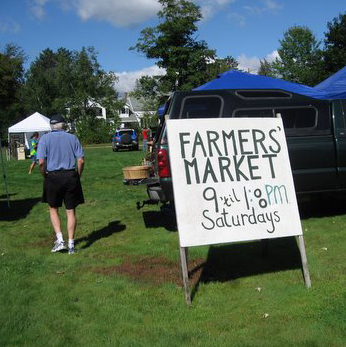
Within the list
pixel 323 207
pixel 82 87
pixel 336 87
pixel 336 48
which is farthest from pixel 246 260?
pixel 82 87

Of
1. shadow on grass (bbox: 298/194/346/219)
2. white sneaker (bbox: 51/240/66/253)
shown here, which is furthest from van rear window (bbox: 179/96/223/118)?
white sneaker (bbox: 51/240/66/253)

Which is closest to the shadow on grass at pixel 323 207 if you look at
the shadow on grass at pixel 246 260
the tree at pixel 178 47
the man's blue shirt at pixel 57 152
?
the shadow on grass at pixel 246 260

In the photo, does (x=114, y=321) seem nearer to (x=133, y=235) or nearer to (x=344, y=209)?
(x=133, y=235)

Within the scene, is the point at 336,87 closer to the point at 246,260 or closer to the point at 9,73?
the point at 246,260

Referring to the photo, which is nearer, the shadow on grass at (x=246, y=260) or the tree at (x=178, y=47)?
the shadow on grass at (x=246, y=260)

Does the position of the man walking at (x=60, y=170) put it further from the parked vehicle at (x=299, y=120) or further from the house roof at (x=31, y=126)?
the house roof at (x=31, y=126)

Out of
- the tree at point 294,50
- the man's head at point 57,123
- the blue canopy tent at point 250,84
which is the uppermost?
the tree at point 294,50

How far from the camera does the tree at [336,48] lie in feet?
117

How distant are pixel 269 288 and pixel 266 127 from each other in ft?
4.98

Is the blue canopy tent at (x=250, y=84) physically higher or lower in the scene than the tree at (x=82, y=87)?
lower

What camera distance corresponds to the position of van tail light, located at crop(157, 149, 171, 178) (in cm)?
639

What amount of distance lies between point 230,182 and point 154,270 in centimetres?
141

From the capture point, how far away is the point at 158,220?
25.8ft

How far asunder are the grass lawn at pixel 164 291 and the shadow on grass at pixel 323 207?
15cm
